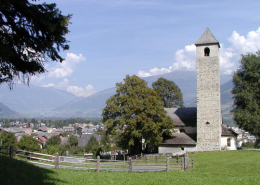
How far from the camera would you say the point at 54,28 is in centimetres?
831

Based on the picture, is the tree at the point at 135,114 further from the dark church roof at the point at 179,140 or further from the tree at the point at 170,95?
the tree at the point at 170,95

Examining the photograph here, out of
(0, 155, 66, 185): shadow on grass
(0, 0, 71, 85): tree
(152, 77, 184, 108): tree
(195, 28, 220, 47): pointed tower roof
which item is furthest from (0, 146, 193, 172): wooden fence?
(152, 77, 184, 108): tree

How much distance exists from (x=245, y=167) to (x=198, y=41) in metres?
20.7

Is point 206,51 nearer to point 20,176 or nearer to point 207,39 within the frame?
point 207,39

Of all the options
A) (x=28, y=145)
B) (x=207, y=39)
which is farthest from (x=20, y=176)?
(x=207, y=39)

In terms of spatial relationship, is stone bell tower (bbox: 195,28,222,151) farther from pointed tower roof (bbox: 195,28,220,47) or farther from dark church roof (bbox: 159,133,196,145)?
dark church roof (bbox: 159,133,196,145)

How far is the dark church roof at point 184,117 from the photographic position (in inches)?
1559

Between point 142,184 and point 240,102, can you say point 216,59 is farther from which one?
point 142,184

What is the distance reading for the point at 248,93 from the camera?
116 ft

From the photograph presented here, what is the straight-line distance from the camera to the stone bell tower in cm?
3575

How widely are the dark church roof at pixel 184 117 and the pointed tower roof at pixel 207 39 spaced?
963 centimetres

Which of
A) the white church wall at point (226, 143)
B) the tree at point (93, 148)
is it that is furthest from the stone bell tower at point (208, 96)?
the tree at point (93, 148)

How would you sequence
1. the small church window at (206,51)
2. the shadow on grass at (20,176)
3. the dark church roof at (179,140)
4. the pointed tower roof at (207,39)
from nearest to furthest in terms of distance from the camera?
the shadow on grass at (20,176), the pointed tower roof at (207,39), the dark church roof at (179,140), the small church window at (206,51)

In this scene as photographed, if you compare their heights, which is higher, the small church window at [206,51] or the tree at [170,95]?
the small church window at [206,51]
